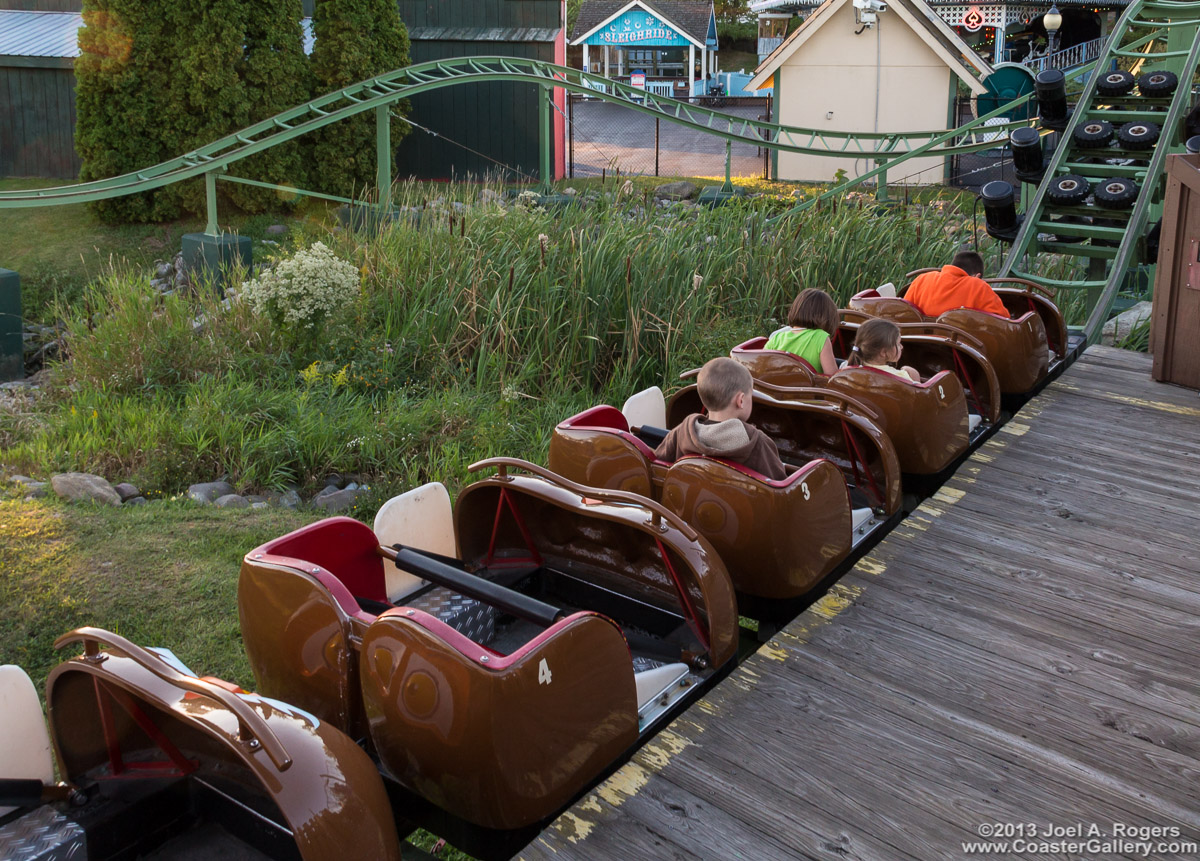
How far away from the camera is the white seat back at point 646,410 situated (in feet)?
13.6

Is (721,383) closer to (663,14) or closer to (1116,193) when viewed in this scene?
(1116,193)

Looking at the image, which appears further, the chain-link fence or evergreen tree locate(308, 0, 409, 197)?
the chain-link fence

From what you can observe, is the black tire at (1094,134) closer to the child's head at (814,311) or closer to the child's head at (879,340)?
the child's head at (814,311)

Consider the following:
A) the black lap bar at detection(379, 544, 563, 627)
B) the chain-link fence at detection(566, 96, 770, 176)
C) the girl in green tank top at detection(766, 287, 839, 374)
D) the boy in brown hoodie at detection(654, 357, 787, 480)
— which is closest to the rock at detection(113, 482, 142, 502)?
the black lap bar at detection(379, 544, 563, 627)

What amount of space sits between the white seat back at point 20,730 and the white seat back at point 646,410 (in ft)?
7.83

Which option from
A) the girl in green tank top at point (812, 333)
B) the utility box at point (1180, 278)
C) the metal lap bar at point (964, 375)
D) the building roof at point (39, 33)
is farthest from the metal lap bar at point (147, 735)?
the building roof at point (39, 33)

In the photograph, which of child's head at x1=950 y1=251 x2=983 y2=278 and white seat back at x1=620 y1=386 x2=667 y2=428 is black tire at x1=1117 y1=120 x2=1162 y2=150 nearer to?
child's head at x1=950 y1=251 x2=983 y2=278

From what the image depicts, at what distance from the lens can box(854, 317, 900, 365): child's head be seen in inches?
168

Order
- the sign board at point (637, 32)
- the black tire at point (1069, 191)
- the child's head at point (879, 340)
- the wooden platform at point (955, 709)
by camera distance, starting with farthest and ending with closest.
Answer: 1. the sign board at point (637, 32)
2. the black tire at point (1069, 191)
3. the child's head at point (879, 340)
4. the wooden platform at point (955, 709)

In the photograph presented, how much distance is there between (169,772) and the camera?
2270 millimetres

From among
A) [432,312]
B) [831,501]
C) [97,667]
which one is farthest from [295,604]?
[432,312]

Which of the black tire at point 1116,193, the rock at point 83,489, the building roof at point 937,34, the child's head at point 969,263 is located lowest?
the rock at point 83,489

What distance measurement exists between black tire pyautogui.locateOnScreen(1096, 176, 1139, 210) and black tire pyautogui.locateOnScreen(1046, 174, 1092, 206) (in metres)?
0.11

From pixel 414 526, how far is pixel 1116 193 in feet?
24.0
